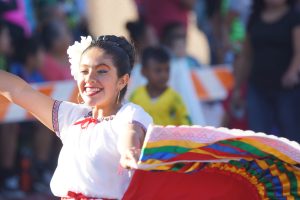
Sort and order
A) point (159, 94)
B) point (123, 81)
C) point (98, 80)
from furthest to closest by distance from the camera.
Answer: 1. point (159, 94)
2. point (123, 81)
3. point (98, 80)

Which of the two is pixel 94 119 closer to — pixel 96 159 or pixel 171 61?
pixel 96 159

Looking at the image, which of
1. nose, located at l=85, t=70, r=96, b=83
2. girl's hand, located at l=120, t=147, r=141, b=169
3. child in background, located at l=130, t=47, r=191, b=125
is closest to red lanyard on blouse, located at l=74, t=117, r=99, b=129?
nose, located at l=85, t=70, r=96, b=83

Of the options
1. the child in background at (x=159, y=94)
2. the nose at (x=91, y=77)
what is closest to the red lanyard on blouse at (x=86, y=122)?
the nose at (x=91, y=77)

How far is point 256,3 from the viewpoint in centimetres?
1002

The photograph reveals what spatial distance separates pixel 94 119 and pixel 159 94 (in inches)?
137

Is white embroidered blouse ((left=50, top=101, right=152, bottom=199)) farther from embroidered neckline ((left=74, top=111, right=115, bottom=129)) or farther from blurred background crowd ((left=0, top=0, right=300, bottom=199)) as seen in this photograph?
blurred background crowd ((left=0, top=0, right=300, bottom=199))

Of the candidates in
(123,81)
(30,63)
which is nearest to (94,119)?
(123,81)

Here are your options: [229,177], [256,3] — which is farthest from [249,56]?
[229,177]

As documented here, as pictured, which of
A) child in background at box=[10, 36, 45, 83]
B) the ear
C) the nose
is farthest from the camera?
child in background at box=[10, 36, 45, 83]

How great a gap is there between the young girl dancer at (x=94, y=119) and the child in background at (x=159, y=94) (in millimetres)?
2997

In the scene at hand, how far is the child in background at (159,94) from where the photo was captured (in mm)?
9602

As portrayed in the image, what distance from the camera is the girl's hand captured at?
575 centimetres

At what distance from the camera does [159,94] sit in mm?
9789

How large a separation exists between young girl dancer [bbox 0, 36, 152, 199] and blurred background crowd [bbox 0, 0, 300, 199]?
3.04 meters
